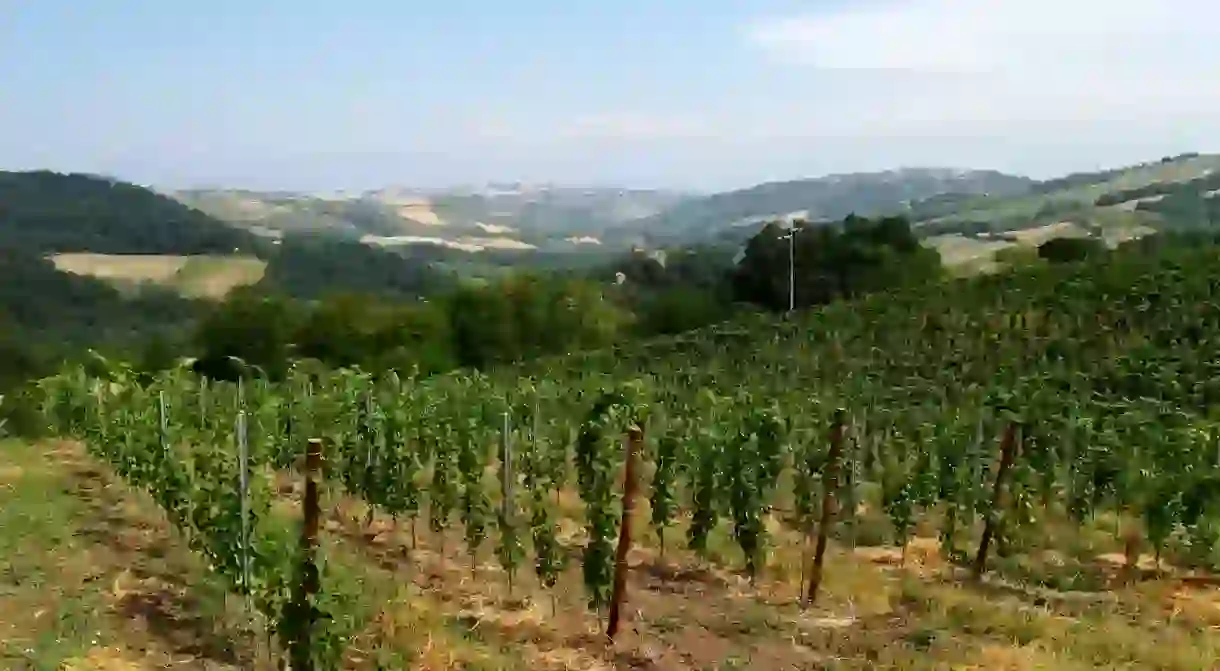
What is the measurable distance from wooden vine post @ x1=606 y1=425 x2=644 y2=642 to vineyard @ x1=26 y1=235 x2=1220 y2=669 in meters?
0.03

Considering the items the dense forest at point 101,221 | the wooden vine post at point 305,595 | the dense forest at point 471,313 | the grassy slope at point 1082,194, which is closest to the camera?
the wooden vine post at point 305,595

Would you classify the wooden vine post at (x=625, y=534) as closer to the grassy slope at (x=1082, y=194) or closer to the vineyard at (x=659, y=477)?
the vineyard at (x=659, y=477)

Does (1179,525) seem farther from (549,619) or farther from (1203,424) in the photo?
(549,619)

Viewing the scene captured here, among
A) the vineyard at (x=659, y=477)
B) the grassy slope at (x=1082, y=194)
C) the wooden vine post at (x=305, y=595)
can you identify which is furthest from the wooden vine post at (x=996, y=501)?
the grassy slope at (x=1082, y=194)

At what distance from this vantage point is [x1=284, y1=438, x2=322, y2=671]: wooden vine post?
22.5 ft

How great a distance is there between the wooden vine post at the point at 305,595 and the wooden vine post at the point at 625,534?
2.92 meters

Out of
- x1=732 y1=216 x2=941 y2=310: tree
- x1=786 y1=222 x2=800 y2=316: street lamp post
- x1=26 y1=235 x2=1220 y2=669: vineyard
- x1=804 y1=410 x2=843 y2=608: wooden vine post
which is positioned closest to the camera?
x1=26 y1=235 x2=1220 y2=669: vineyard

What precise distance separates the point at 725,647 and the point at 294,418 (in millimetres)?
9024

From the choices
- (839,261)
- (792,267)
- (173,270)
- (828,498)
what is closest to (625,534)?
(828,498)

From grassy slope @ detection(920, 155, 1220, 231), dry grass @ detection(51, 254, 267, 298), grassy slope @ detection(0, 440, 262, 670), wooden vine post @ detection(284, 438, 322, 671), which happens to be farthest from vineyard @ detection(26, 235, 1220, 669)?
grassy slope @ detection(920, 155, 1220, 231)

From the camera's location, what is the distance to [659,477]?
1223 cm

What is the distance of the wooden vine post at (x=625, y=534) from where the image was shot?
899 centimetres

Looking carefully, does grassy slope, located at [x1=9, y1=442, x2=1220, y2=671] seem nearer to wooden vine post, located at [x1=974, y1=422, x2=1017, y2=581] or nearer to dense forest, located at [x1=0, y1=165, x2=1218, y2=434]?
wooden vine post, located at [x1=974, y1=422, x2=1017, y2=581]

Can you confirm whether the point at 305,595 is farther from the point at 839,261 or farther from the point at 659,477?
the point at 839,261
